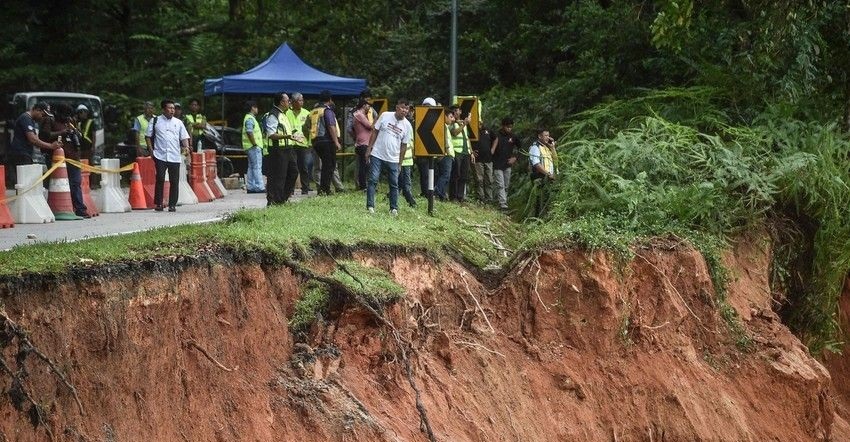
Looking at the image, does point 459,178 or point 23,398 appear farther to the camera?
point 459,178

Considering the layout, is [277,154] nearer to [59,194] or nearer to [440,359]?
[59,194]

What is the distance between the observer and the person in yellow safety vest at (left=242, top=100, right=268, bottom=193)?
25.9 metres

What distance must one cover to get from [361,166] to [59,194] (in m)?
5.54

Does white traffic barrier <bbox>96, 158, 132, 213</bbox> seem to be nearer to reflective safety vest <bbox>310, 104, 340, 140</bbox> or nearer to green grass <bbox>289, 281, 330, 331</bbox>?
reflective safety vest <bbox>310, 104, 340, 140</bbox>

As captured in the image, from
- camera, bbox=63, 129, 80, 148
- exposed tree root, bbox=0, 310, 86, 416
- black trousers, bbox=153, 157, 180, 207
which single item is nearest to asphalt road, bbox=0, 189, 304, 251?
black trousers, bbox=153, 157, 180, 207

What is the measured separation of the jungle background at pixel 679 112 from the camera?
18562 millimetres

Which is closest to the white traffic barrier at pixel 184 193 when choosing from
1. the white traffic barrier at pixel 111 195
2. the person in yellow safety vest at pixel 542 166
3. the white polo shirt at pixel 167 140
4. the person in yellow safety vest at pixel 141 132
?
the white traffic barrier at pixel 111 195

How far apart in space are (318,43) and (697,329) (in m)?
21.3

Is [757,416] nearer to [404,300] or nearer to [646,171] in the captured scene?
Answer: [646,171]

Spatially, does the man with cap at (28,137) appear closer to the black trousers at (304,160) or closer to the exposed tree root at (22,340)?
the black trousers at (304,160)

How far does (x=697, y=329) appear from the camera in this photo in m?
17.6

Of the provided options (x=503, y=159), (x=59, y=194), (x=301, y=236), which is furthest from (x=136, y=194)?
(x=301, y=236)

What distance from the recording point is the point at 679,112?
73.6ft

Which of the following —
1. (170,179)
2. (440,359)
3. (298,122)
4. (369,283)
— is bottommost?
(440,359)
